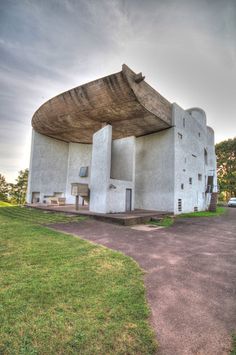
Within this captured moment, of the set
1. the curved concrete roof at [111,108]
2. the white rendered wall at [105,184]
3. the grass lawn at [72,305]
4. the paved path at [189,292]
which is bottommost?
the paved path at [189,292]

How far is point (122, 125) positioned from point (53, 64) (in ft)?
20.6

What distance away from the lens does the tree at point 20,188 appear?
45000mm

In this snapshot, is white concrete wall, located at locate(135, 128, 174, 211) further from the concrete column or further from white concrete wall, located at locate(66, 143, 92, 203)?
white concrete wall, located at locate(66, 143, 92, 203)

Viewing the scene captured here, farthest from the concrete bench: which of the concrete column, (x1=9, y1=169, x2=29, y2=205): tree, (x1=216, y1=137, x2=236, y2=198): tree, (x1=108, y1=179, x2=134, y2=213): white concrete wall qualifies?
(x1=216, y1=137, x2=236, y2=198): tree

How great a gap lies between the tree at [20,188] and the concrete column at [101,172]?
38.6m

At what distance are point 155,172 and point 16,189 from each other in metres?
45.7

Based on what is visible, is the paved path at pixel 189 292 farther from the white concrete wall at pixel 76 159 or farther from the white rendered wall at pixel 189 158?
the white concrete wall at pixel 76 159

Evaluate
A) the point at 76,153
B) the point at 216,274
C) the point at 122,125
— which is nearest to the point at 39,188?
the point at 76,153

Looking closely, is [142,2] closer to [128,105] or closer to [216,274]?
[128,105]

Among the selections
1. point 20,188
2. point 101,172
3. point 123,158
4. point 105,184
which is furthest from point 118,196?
point 20,188

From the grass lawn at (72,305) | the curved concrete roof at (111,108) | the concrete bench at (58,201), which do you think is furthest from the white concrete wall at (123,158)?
the grass lawn at (72,305)

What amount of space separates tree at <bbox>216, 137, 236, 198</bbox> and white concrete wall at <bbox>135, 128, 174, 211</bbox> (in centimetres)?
2578

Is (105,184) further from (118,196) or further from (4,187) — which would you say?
(4,187)

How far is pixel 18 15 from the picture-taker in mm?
6574
